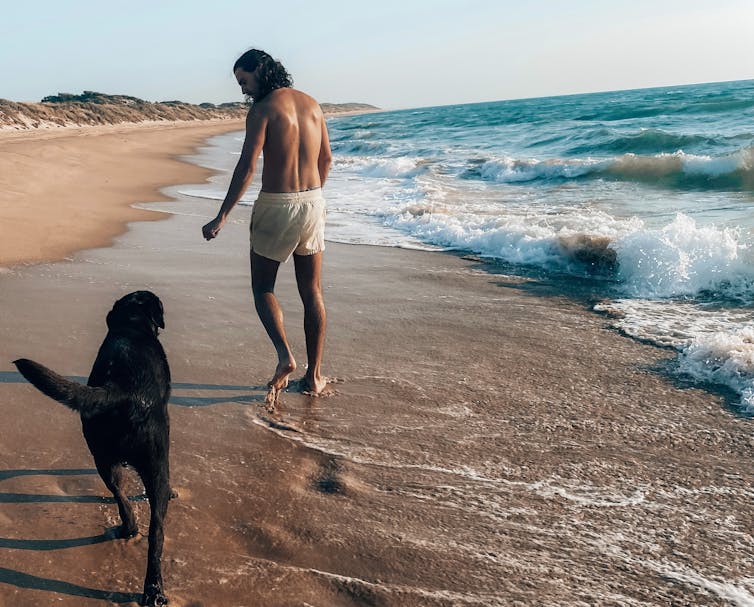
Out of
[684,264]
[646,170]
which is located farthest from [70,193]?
[646,170]

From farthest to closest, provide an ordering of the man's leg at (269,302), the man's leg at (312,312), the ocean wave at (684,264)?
the ocean wave at (684,264) → the man's leg at (312,312) → the man's leg at (269,302)

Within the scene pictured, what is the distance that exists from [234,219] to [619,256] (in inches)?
219

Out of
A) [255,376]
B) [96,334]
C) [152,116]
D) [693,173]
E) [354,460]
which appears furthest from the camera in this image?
[152,116]

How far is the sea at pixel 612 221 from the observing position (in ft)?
17.6

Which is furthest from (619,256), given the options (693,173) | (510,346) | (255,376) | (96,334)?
(693,173)

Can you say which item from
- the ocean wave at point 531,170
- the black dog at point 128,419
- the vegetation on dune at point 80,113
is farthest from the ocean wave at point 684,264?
the vegetation on dune at point 80,113

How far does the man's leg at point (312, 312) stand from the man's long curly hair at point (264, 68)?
93 cm

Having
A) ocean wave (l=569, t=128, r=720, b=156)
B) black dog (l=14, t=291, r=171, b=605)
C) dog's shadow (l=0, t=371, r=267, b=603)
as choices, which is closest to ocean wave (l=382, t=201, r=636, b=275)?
dog's shadow (l=0, t=371, r=267, b=603)

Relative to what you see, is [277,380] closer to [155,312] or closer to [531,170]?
[155,312]

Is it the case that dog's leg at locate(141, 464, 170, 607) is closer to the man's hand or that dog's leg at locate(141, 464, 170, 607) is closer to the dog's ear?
the dog's ear

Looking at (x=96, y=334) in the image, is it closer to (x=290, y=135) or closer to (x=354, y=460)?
(x=290, y=135)

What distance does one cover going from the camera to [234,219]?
10.2 metres

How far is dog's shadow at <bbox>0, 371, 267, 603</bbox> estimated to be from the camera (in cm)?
223

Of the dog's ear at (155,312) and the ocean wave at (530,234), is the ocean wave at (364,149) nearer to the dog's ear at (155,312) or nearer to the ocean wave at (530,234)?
the ocean wave at (530,234)
